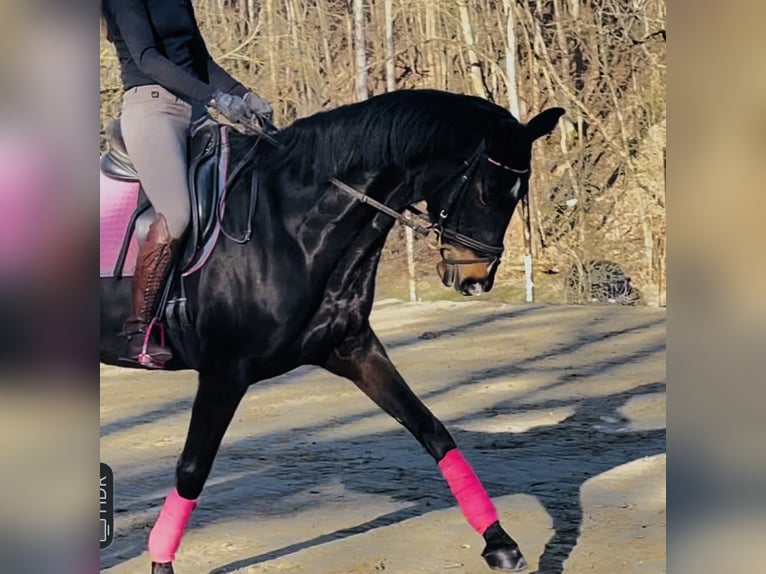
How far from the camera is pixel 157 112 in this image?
3646 millimetres

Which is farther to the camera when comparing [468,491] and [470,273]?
[468,491]

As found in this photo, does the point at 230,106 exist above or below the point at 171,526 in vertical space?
above

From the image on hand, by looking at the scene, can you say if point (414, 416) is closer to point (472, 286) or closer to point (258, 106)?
point (472, 286)

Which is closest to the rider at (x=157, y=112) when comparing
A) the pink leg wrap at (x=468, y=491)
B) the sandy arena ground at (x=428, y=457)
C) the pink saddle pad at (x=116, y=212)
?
the pink saddle pad at (x=116, y=212)

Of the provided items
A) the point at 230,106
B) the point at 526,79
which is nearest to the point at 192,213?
the point at 230,106

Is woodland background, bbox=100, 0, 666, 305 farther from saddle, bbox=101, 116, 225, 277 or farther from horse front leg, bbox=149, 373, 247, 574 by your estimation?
horse front leg, bbox=149, 373, 247, 574

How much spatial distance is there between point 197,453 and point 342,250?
2.49ft

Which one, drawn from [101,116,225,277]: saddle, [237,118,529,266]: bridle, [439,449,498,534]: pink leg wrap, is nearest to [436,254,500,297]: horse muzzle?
[237,118,529,266]: bridle

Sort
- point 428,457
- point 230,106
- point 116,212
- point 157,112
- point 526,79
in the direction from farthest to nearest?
point 526,79 < point 428,457 < point 116,212 < point 157,112 < point 230,106

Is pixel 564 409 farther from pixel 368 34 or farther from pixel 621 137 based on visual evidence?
pixel 368 34

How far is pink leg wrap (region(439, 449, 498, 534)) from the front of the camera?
3.68 m

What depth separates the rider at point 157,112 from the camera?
11.6 feet

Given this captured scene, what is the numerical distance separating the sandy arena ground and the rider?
110 centimetres

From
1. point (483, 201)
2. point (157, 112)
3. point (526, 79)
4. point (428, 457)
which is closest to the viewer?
point (483, 201)
